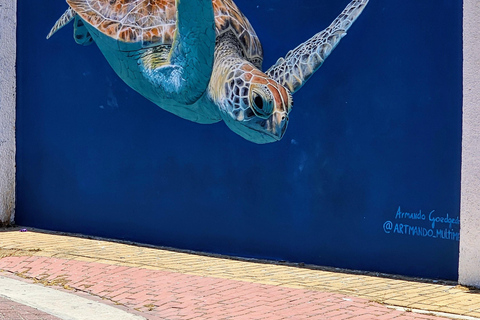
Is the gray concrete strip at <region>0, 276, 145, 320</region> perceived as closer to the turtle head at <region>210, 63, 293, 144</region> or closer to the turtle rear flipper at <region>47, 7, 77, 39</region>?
the turtle head at <region>210, 63, 293, 144</region>

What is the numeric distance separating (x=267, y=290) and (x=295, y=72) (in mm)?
2308

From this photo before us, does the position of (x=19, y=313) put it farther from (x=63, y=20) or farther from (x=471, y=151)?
(x=63, y=20)

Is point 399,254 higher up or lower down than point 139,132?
lower down

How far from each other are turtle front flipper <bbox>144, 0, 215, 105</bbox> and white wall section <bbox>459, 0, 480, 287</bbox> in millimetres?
2443

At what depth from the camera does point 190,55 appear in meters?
7.61

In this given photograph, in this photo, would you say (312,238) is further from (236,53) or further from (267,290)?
(236,53)

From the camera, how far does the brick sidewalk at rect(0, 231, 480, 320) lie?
5719mm

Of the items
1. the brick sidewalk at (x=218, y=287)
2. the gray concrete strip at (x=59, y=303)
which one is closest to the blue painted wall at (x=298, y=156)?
the brick sidewalk at (x=218, y=287)

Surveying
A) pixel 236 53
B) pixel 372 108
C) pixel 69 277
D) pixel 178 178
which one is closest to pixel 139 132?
pixel 178 178

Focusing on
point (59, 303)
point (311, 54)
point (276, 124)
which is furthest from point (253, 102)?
point (59, 303)

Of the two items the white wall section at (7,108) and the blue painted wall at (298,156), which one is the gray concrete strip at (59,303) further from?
the white wall section at (7,108)

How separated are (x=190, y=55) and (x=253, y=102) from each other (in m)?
1.11

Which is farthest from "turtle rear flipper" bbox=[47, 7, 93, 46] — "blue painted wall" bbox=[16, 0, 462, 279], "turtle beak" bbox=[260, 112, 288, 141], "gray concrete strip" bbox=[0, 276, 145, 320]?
"gray concrete strip" bbox=[0, 276, 145, 320]

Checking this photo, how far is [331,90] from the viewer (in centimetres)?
736
